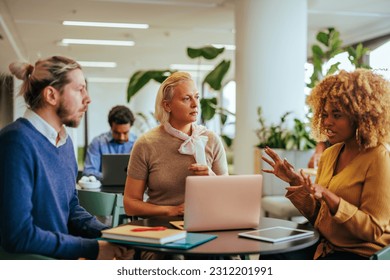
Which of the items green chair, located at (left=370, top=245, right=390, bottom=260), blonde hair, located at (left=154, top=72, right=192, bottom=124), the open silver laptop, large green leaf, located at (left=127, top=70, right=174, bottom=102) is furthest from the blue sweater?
large green leaf, located at (left=127, top=70, right=174, bottom=102)

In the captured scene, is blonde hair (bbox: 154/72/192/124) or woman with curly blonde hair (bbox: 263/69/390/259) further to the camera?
blonde hair (bbox: 154/72/192/124)

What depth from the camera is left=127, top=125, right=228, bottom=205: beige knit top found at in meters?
2.23

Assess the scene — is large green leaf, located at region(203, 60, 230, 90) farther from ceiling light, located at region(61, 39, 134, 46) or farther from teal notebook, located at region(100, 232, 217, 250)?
ceiling light, located at region(61, 39, 134, 46)

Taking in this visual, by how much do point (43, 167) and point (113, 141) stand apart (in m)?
2.62

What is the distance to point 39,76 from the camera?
5.44ft

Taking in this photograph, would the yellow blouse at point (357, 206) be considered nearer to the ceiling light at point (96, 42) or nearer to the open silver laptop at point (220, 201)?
the open silver laptop at point (220, 201)

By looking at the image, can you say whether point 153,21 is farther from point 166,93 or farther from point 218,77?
point 166,93

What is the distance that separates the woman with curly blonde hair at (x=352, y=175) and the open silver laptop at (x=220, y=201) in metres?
0.17

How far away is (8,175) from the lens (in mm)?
1473

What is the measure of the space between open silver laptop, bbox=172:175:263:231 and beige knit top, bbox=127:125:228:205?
1.46 feet

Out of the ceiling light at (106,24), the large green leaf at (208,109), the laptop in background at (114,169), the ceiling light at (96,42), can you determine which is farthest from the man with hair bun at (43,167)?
the ceiling light at (96,42)

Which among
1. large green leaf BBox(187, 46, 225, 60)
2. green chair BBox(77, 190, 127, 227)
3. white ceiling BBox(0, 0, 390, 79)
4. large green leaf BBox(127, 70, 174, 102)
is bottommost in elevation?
green chair BBox(77, 190, 127, 227)

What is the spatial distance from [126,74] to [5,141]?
14053mm

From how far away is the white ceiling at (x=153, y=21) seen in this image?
22.3 feet
